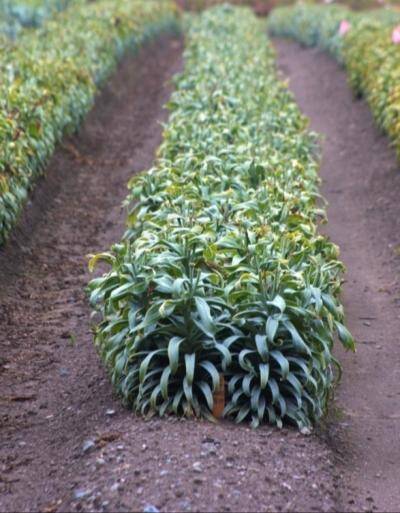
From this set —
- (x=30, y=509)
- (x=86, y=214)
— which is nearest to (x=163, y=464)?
(x=30, y=509)

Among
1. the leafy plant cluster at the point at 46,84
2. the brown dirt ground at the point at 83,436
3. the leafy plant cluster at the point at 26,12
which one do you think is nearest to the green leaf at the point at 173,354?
the brown dirt ground at the point at 83,436

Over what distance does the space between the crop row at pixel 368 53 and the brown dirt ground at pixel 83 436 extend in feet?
14.0

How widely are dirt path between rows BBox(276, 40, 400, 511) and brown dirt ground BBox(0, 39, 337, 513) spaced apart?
1.14 feet

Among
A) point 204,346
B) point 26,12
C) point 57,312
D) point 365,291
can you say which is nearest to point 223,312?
point 204,346

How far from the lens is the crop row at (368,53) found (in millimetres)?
13102

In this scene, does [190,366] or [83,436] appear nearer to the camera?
[190,366]

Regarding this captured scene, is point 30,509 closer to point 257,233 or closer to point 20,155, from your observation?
point 257,233

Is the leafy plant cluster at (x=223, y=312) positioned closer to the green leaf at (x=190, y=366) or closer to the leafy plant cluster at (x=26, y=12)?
the green leaf at (x=190, y=366)

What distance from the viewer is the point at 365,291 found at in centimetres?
906

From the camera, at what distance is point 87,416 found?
6.09m

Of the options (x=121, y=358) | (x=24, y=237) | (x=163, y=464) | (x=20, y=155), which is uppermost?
(x=163, y=464)

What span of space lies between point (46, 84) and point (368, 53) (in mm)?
6786

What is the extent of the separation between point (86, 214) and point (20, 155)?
196cm

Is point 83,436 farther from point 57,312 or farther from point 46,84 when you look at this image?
point 46,84
